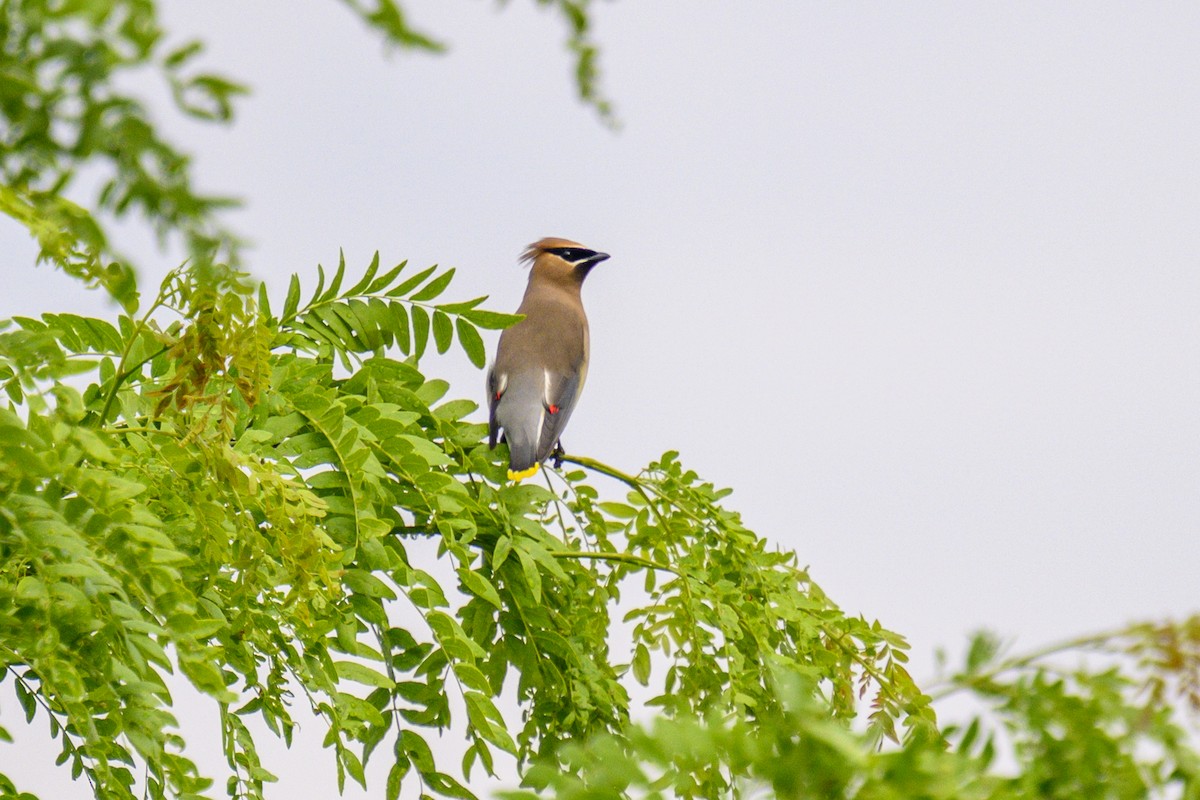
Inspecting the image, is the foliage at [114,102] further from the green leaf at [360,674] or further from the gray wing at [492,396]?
the gray wing at [492,396]

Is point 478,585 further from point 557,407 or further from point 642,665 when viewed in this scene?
point 557,407

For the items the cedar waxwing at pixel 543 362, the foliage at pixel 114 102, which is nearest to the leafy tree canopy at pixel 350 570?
the foliage at pixel 114 102

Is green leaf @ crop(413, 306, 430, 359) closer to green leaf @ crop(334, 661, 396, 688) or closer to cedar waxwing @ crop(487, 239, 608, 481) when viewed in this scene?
green leaf @ crop(334, 661, 396, 688)

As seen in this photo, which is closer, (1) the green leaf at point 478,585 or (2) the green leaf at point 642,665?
(1) the green leaf at point 478,585

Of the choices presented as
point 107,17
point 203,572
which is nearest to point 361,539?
point 203,572

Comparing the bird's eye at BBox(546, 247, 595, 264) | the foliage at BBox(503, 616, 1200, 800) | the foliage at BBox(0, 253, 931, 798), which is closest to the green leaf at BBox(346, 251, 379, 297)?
the foliage at BBox(0, 253, 931, 798)

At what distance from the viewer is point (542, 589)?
1.79m

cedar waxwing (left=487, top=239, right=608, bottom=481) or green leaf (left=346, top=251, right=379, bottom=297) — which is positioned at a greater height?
cedar waxwing (left=487, top=239, right=608, bottom=481)

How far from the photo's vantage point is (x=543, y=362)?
11.6ft

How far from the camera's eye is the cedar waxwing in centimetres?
310

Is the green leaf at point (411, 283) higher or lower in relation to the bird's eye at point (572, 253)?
lower

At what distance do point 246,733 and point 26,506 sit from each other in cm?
56

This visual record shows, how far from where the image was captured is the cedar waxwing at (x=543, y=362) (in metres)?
3.10

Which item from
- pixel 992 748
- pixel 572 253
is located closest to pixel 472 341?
pixel 992 748
